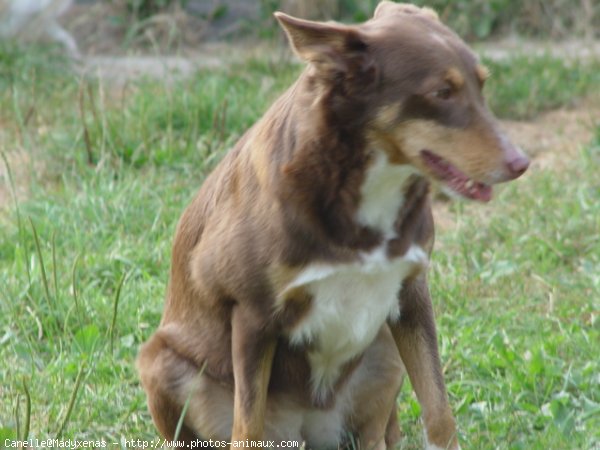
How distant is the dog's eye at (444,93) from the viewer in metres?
3.20

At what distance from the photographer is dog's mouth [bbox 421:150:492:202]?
325 cm

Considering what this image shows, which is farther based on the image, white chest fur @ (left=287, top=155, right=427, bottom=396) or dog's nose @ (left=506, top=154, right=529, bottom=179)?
white chest fur @ (left=287, top=155, right=427, bottom=396)

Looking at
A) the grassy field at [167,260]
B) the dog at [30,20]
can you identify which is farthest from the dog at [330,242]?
the dog at [30,20]

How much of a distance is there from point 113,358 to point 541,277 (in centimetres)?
181

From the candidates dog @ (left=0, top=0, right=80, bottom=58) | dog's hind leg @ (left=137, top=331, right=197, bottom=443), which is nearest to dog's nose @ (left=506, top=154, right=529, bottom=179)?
dog's hind leg @ (left=137, top=331, right=197, bottom=443)

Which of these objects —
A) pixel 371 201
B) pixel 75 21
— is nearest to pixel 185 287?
pixel 371 201

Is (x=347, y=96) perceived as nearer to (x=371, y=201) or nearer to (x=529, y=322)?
(x=371, y=201)

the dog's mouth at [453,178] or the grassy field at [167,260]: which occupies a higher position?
the dog's mouth at [453,178]

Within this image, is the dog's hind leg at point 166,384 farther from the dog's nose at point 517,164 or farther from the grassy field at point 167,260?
the dog's nose at point 517,164

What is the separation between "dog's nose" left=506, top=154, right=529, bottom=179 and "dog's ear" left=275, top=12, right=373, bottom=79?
1.47ft

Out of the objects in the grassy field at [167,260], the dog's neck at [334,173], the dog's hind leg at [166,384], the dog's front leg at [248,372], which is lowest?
the grassy field at [167,260]

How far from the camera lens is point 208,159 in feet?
19.8

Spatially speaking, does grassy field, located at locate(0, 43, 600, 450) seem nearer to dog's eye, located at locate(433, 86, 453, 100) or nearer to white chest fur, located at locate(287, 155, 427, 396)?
white chest fur, located at locate(287, 155, 427, 396)

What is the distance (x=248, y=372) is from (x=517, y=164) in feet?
3.14
